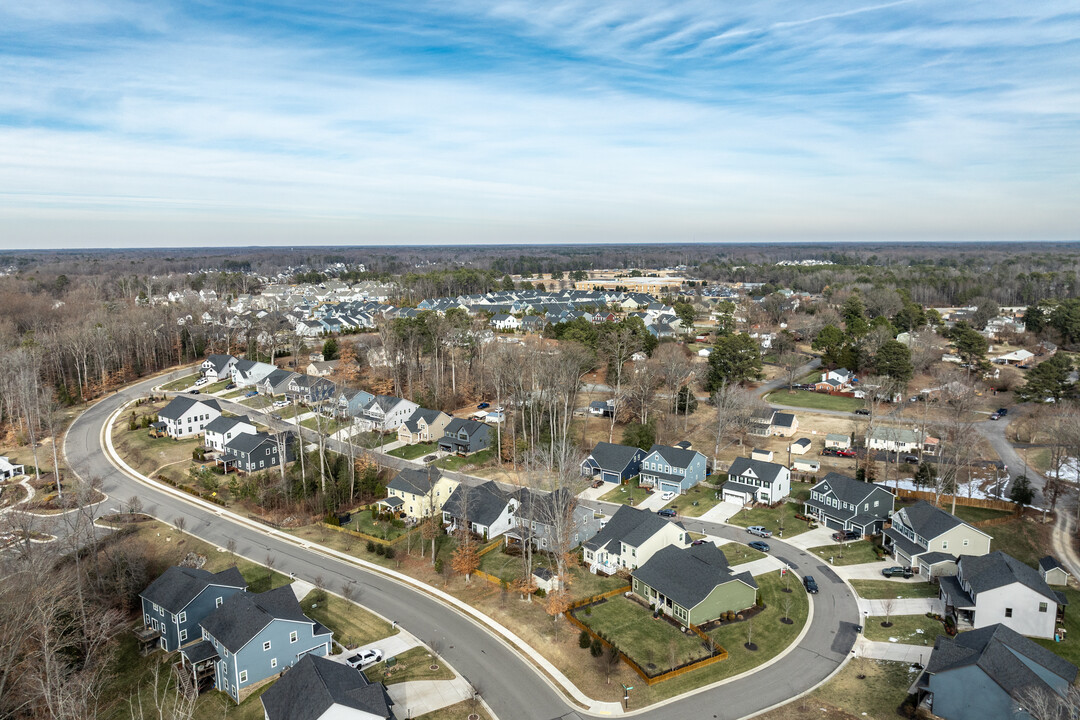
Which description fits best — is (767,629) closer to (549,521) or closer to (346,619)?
(549,521)

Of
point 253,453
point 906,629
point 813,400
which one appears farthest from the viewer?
point 813,400

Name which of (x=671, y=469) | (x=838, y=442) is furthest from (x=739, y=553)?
(x=838, y=442)

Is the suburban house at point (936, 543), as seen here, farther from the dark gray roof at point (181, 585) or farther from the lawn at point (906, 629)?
the dark gray roof at point (181, 585)

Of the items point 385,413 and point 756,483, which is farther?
point 385,413

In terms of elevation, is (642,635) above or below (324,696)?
below

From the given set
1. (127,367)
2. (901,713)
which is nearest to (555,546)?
(901,713)

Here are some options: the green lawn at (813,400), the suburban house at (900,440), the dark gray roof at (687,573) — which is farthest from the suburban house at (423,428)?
the suburban house at (900,440)

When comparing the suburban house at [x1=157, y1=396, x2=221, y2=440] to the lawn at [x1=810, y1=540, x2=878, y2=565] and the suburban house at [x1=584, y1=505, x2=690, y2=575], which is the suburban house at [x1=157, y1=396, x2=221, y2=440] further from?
the lawn at [x1=810, y1=540, x2=878, y2=565]
